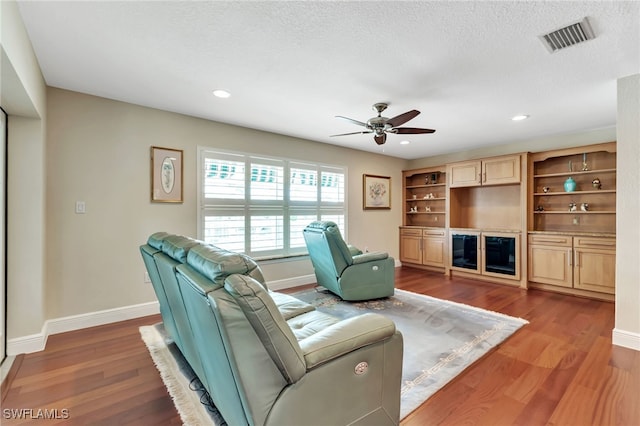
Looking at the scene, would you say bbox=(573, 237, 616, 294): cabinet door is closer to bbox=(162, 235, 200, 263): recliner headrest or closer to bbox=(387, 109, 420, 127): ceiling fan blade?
bbox=(387, 109, 420, 127): ceiling fan blade

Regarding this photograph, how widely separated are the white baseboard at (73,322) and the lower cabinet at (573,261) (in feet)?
17.7

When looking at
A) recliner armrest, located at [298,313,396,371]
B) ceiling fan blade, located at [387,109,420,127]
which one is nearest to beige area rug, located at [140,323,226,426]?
recliner armrest, located at [298,313,396,371]

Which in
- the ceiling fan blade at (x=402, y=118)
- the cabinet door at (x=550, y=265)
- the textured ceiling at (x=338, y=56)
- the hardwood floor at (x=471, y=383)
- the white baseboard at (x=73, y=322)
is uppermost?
the textured ceiling at (x=338, y=56)

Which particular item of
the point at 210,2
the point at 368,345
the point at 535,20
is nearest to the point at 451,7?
the point at 535,20

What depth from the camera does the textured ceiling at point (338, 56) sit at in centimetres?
179

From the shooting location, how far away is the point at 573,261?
164 inches

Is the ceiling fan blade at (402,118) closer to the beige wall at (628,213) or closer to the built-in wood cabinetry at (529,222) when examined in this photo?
the beige wall at (628,213)

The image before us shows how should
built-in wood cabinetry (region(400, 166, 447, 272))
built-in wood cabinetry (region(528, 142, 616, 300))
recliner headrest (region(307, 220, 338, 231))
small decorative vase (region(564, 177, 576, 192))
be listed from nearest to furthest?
recliner headrest (region(307, 220, 338, 231)) → built-in wood cabinetry (region(528, 142, 616, 300)) → small decorative vase (region(564, 177, 576, 192)) → built-in wood cabinetry (region(400, 166, 447, 272))

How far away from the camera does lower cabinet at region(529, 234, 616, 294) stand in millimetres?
3889

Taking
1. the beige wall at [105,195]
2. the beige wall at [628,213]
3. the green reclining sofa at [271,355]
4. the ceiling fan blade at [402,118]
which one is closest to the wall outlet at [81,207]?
the beige wall at [105,195]

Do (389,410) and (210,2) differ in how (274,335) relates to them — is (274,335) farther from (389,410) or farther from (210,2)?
(210,2)

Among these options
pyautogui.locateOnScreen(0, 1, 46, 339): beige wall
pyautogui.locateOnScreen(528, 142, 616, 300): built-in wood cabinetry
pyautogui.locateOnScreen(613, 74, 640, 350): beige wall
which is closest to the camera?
pyautogui.locateOnScreen(0, 1, 46, 339): beige wall

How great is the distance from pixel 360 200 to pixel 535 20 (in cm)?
400

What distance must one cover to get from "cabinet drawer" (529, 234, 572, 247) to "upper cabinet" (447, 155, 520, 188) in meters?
0.93
